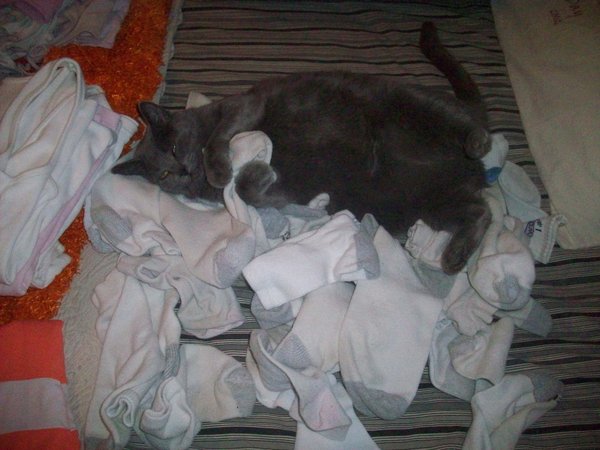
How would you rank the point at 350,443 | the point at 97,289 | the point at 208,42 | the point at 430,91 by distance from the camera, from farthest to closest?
the point at 208,42, the point at 430,91, the point at 97,289, the point at 350,443

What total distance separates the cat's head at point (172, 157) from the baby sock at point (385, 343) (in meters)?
0.53

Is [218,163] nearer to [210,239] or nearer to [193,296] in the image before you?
[210,239]

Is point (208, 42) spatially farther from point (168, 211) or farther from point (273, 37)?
point (168, 211)

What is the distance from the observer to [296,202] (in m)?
1.18

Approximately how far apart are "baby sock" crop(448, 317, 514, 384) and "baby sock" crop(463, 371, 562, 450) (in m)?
0.04

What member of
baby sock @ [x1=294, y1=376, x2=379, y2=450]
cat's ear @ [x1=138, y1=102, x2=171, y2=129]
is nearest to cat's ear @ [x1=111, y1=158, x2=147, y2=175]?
cat's ear @ [x1=138, y1=102, x2=171, y2=129]

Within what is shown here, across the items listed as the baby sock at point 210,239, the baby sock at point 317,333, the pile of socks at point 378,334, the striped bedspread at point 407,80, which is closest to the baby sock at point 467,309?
the pile of socks at point 378,334

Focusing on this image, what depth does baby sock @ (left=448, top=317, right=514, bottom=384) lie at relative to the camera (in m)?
0.95

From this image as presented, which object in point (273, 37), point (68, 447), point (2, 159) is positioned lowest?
point (68, 447)

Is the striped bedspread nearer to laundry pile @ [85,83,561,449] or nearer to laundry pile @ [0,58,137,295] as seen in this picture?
laundry pile @ [85,83,561,449]

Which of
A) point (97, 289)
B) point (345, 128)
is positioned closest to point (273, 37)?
point (345, 128)

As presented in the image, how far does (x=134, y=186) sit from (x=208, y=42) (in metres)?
0.63

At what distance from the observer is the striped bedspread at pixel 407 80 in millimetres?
944

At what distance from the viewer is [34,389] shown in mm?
964
